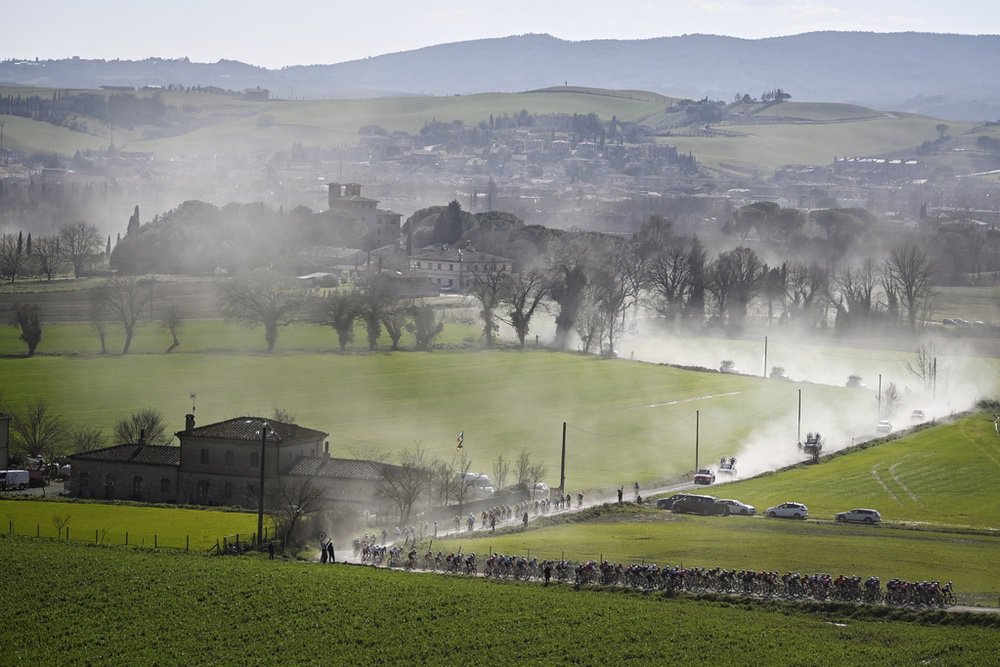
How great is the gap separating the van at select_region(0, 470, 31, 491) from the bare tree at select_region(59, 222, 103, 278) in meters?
69.0

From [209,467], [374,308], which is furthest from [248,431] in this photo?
[374,308]

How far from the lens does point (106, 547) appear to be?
40000 millimetres

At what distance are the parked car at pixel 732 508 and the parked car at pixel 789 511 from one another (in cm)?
74

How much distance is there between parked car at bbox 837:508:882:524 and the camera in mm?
46188

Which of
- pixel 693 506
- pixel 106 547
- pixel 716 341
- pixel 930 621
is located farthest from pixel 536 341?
pixel 930 621

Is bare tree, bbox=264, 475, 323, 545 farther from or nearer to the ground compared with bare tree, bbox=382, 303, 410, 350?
nearer to the ground

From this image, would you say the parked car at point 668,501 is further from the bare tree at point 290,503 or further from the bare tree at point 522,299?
the bare tree at point 522,299

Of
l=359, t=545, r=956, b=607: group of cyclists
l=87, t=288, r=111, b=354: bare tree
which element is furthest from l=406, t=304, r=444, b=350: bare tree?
l=359, t=545, r=956, b=607: group of cyclists

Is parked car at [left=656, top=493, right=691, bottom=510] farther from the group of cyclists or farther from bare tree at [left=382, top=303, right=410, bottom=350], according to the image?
bare tree at [left=382, top=303, right=410, bottom=350]

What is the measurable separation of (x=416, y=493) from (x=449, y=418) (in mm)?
21525

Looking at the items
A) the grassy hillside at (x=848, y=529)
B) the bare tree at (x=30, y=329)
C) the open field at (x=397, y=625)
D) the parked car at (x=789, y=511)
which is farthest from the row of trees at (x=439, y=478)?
the bare tree at (x=30, y=329)

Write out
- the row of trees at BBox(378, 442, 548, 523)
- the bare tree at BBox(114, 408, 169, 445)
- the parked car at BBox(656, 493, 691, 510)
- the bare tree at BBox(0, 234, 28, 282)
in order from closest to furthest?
the row of trees at BBox(378, 442, 548, 523), the parked car at BBox(656, 493, 691, 510), the bare tree at BBox(114, 408, 169, 445), the bare tree at BBox(0, 234, 28, 282)

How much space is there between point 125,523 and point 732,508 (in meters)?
17.0

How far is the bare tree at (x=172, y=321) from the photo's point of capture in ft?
277
